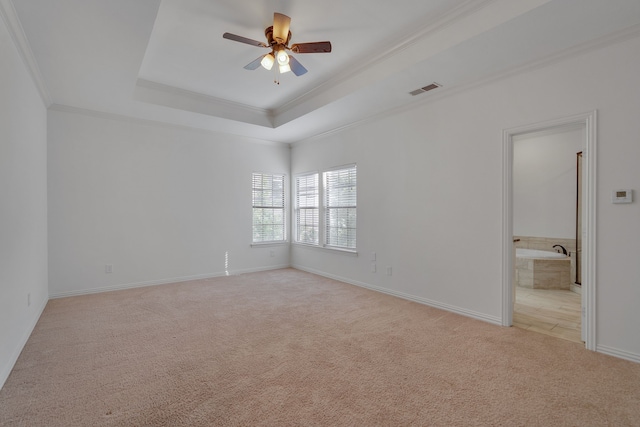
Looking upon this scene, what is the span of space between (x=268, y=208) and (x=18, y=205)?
4.16 metres

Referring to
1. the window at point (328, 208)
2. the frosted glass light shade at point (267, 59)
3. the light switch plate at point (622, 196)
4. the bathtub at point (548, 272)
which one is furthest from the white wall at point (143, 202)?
the light switch plate at point (622, 196)

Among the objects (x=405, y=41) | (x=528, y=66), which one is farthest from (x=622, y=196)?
(x=405, y=41)

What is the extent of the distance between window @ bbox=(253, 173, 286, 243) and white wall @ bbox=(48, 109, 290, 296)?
0.21m

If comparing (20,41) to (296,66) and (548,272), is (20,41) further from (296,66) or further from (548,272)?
(548,272)

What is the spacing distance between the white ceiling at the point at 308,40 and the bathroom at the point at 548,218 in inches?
83.4

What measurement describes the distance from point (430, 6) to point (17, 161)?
396cm

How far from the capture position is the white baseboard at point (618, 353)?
251 centimetres

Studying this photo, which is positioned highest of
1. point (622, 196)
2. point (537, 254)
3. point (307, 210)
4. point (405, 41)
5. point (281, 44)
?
point (405, 41)

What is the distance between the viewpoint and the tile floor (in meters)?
3.20

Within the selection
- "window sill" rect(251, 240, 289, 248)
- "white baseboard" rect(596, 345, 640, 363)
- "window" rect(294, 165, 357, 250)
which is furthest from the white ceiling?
"window sill" rect(251, 240, 289, 248)

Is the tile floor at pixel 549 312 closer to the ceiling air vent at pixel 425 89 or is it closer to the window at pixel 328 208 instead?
the window at pixel 328 208

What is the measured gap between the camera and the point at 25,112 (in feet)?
10.0

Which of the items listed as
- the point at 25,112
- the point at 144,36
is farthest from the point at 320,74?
the point at 25,112

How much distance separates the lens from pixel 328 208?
5922 millimetres
